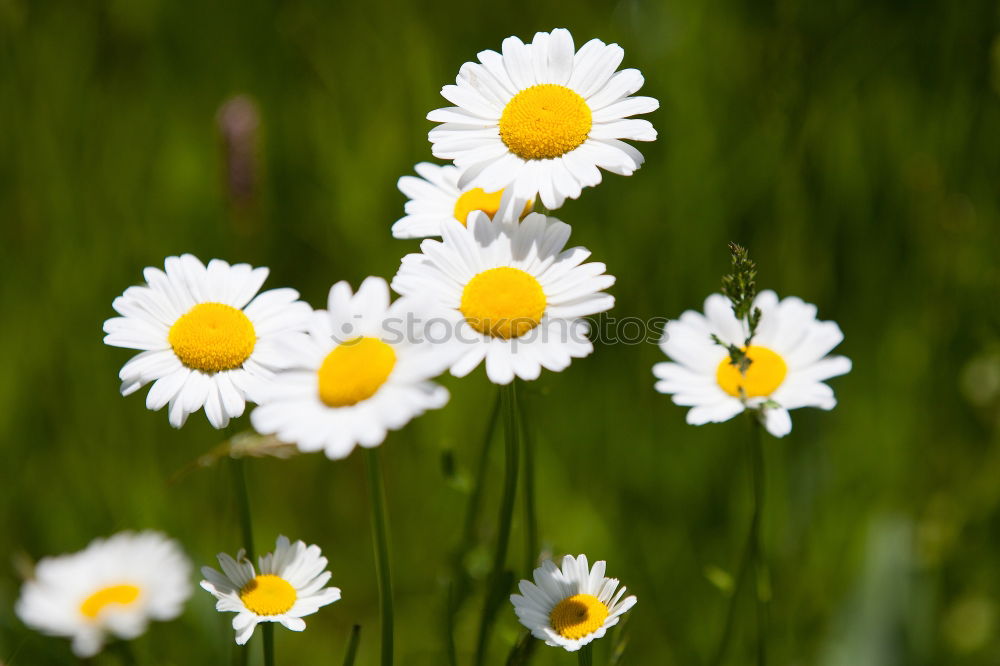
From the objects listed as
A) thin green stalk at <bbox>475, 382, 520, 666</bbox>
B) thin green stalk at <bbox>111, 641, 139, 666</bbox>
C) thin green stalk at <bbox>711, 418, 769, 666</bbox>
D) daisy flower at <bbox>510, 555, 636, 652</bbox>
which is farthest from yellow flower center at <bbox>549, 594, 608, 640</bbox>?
thin green stalk at <bbox>111, 641, 139, 666</bbox>

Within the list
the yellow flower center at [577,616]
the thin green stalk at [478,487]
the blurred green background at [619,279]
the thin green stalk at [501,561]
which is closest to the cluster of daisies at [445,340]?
the yellow flower center at [577,616]

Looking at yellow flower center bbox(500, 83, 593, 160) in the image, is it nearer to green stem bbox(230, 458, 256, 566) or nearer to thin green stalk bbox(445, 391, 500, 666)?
thin green stalk bbox(445, 391, 500, 666)

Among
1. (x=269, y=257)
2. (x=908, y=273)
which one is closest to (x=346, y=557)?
(x=269, y=257)

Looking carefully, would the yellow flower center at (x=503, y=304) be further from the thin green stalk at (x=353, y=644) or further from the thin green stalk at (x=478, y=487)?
the thin green stalk at (x=353, y=644)

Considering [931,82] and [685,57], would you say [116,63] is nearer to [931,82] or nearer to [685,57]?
[685,57]

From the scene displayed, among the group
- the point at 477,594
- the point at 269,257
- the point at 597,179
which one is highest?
the point at 269,257

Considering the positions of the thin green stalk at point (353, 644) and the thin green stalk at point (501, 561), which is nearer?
the thin green stalk at point (353, 644)

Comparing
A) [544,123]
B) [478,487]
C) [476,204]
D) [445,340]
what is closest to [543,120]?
[544,123]
